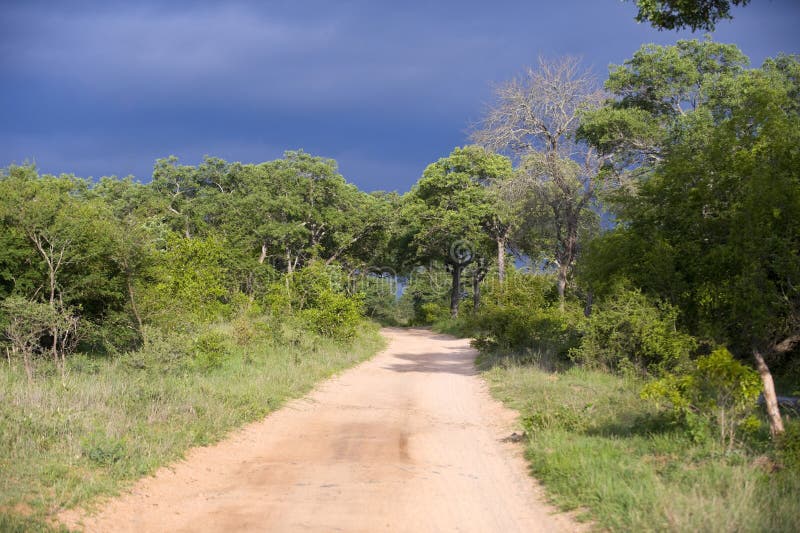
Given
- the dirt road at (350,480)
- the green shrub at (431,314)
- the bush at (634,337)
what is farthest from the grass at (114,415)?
the green shrub at (431,314)

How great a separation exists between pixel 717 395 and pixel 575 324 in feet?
28.7

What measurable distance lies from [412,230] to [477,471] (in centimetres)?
3292

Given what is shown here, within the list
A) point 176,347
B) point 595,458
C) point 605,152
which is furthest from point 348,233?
point 595,458

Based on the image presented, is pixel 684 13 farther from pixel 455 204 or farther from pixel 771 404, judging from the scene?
pixel 455 204

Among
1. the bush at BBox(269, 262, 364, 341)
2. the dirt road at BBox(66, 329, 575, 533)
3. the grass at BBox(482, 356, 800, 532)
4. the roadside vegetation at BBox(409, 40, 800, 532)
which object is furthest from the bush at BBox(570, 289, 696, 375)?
the bush at BBox(269, 262, 364, 341)

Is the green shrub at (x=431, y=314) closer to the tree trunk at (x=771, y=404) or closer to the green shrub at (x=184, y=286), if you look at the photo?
the green shrub at (x=184, y=286)

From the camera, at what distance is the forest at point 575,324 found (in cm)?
625

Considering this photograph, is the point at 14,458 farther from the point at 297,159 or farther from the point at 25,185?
the point at 297,159

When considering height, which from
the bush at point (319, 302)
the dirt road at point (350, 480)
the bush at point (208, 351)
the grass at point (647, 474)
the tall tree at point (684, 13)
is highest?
the tall tree at point (684, 13)

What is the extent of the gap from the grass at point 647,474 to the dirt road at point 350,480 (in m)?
0.36

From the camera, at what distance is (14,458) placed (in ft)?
19.9

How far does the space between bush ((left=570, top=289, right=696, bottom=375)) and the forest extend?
0.16 ft

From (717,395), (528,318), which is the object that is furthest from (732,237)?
(528,318)

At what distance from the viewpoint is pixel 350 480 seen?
6543mm
